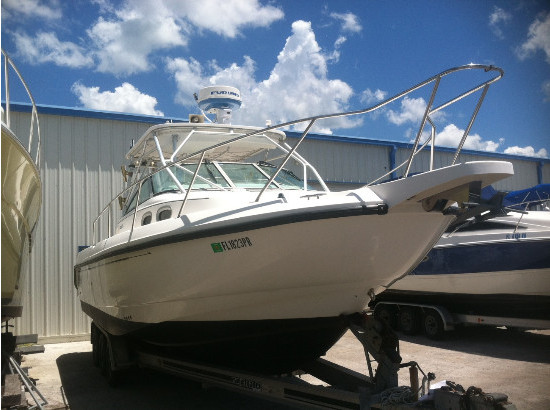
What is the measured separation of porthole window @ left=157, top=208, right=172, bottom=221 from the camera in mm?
4430

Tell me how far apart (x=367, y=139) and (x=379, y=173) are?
2.67 ft

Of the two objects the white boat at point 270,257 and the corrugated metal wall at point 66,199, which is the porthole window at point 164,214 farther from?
the corrugated metal wall at point 66,199

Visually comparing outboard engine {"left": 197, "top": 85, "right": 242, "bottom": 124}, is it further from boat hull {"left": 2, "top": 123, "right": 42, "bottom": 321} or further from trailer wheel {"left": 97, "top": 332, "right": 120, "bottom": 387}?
trailer wheel {"left": 97, "top": 332, "right": 120, "bottom": 387}

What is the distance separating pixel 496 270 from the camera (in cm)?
689

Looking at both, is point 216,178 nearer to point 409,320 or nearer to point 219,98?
point 219,98

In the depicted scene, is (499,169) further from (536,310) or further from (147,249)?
(536,310)

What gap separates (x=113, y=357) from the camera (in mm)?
5250

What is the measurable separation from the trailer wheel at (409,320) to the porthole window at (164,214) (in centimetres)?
512

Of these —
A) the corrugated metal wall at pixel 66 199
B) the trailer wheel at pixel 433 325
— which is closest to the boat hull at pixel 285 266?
the trailer wheel at pixel 433 325

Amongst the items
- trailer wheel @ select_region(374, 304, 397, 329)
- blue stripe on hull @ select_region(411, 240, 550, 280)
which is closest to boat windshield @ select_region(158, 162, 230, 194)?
blue stripe on hull @ select_region(411, 240, 550, 280)

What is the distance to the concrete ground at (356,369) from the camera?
15.9ft

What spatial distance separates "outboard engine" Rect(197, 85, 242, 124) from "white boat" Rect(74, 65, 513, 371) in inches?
63.6

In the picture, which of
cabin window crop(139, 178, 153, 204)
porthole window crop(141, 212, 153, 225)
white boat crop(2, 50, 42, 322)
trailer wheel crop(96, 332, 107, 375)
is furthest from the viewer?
trailer wheel crop(96, 332, 107, 375)

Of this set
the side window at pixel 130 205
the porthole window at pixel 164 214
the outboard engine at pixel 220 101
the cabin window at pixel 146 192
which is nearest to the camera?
the porthole window at pixel 164 214
